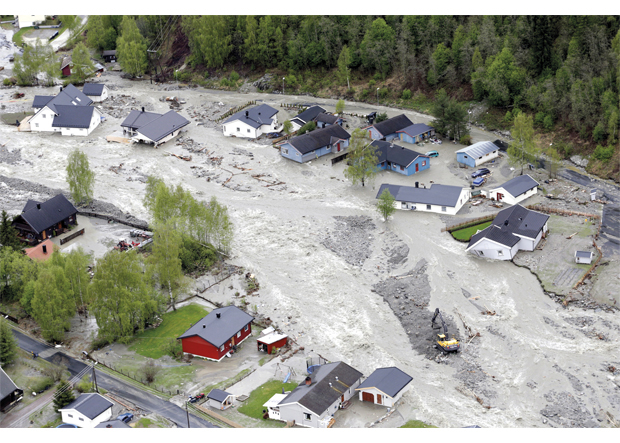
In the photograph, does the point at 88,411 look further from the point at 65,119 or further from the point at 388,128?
the point at 65,119

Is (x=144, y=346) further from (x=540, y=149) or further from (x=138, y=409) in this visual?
(x=540, y=149)

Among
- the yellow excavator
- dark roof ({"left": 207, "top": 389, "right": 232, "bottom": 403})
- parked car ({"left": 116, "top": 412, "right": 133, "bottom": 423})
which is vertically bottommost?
the yellow excavator

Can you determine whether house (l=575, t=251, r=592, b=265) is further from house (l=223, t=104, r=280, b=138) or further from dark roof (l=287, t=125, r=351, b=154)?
house (l=223, t=104, r=280, b=138)

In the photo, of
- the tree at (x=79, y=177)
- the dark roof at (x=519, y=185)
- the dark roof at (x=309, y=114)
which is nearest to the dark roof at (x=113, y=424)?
the tree at (x=79, y=177)

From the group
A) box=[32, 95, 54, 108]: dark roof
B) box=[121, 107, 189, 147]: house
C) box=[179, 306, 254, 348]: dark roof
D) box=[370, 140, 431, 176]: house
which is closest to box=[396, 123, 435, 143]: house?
box=[370, 140, 431, 176]: house

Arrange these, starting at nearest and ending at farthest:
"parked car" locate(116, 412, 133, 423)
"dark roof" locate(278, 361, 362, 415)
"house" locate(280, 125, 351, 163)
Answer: "dark roof" locate(278, 361, 362, 415)
"parked car" locate(116, 412, 133, 423)
"house" locate(280, 125, 351, 163)

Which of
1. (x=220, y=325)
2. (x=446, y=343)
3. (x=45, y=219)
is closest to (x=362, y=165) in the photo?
(x=446, y=343)

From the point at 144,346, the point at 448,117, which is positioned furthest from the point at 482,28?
the point at 144,346
